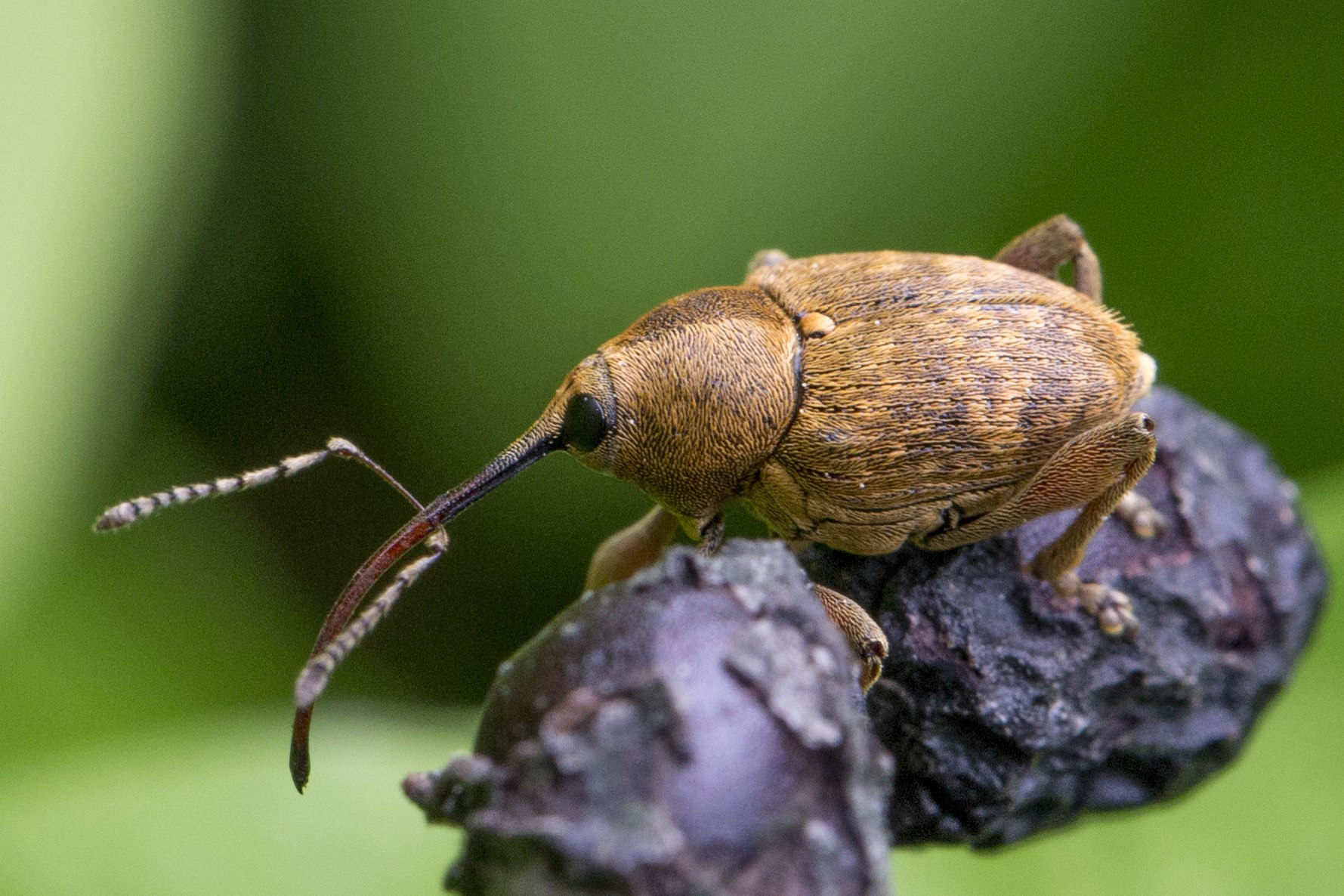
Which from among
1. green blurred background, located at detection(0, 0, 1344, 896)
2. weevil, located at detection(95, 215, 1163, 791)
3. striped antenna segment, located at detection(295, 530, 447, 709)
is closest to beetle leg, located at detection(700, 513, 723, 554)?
weevil, located at detection(95, 215, 1163, 791)

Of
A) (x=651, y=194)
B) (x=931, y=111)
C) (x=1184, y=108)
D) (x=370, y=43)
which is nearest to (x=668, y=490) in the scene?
(x=651, y=194)

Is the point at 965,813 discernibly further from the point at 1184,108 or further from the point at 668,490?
the point at 1184,108

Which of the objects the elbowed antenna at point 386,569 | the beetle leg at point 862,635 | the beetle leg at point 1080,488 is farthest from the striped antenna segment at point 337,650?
the beetle leg at point 1080,488

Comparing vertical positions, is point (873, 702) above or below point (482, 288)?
below

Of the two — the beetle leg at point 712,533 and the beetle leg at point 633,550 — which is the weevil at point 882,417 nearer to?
the beetle leg at point 712,533

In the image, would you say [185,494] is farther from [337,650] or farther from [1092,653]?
[1092,653]

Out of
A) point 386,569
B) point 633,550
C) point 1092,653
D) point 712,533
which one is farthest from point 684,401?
point 1092,653
